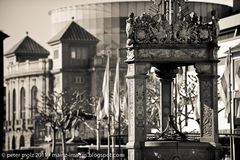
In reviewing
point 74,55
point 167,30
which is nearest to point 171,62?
point 167,30

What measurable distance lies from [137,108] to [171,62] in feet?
7.28

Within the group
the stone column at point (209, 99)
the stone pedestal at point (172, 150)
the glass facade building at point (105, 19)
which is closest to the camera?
the stone pedestal at point (172, 150)

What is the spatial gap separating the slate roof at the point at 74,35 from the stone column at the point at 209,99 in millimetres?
117591

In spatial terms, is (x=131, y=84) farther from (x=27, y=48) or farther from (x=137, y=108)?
(x=27, y=48)

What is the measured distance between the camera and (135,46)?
132 ft

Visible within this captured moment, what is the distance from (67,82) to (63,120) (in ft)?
164

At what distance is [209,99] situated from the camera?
41062 millimetres

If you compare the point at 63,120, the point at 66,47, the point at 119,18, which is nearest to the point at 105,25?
the point at 119,18

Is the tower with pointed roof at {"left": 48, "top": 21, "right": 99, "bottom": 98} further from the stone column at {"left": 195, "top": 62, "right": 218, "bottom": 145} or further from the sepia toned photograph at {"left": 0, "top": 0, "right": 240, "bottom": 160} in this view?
the stone column at {"left": 195, "top": 62, "right": 218, "bottom": 145}

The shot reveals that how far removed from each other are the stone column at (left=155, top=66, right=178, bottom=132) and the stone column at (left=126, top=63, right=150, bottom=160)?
10.5 feet

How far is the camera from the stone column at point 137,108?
40.2 meters

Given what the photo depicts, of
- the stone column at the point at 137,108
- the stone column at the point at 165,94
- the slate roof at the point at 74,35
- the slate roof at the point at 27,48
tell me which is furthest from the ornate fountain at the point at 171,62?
the slate roof at the point at 27,48

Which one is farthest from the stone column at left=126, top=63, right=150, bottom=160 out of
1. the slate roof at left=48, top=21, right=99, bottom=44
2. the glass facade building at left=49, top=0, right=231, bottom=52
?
the glass facade building at left=49, top=0, right=231, bottom=52

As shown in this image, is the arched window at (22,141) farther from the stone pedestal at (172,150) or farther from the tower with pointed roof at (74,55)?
the stone pedestal at (172,150)
